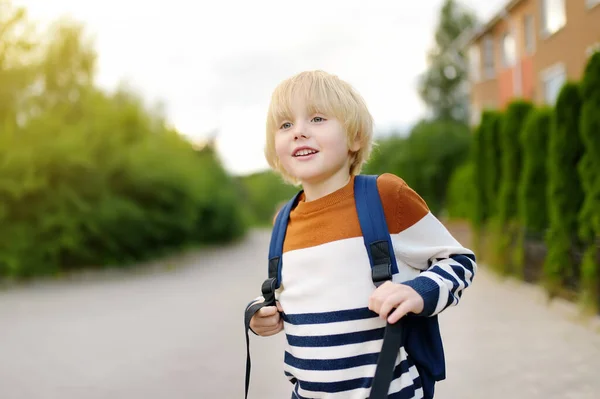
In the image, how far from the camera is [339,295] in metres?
1.82

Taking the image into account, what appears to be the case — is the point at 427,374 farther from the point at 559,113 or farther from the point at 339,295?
the point at 559,113

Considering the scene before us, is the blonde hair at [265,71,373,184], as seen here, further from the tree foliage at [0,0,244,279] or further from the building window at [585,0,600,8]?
the building window at [585,0,600,8]

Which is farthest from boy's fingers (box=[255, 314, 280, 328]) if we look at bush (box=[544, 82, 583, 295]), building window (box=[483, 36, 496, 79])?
building window (box=[483, 36, 496, 79])

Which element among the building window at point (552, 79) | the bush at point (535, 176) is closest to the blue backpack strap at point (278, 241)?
the bush at point (535, 176)

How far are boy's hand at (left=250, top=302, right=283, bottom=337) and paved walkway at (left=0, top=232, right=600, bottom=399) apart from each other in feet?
9.42

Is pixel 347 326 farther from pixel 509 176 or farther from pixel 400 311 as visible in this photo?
pixel 509 176

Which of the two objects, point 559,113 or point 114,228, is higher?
point 559,113

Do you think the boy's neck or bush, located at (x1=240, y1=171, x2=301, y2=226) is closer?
the boy's neck

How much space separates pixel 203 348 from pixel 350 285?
16.1 feet

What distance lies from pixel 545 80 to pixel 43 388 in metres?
14.9

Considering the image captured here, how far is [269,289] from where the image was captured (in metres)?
1.95

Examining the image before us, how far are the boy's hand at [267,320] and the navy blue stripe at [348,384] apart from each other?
21cm

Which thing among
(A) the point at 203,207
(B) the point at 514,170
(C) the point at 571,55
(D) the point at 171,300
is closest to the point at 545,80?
(C) the point at 571,55

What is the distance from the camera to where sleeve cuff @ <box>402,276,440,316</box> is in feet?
5.62
